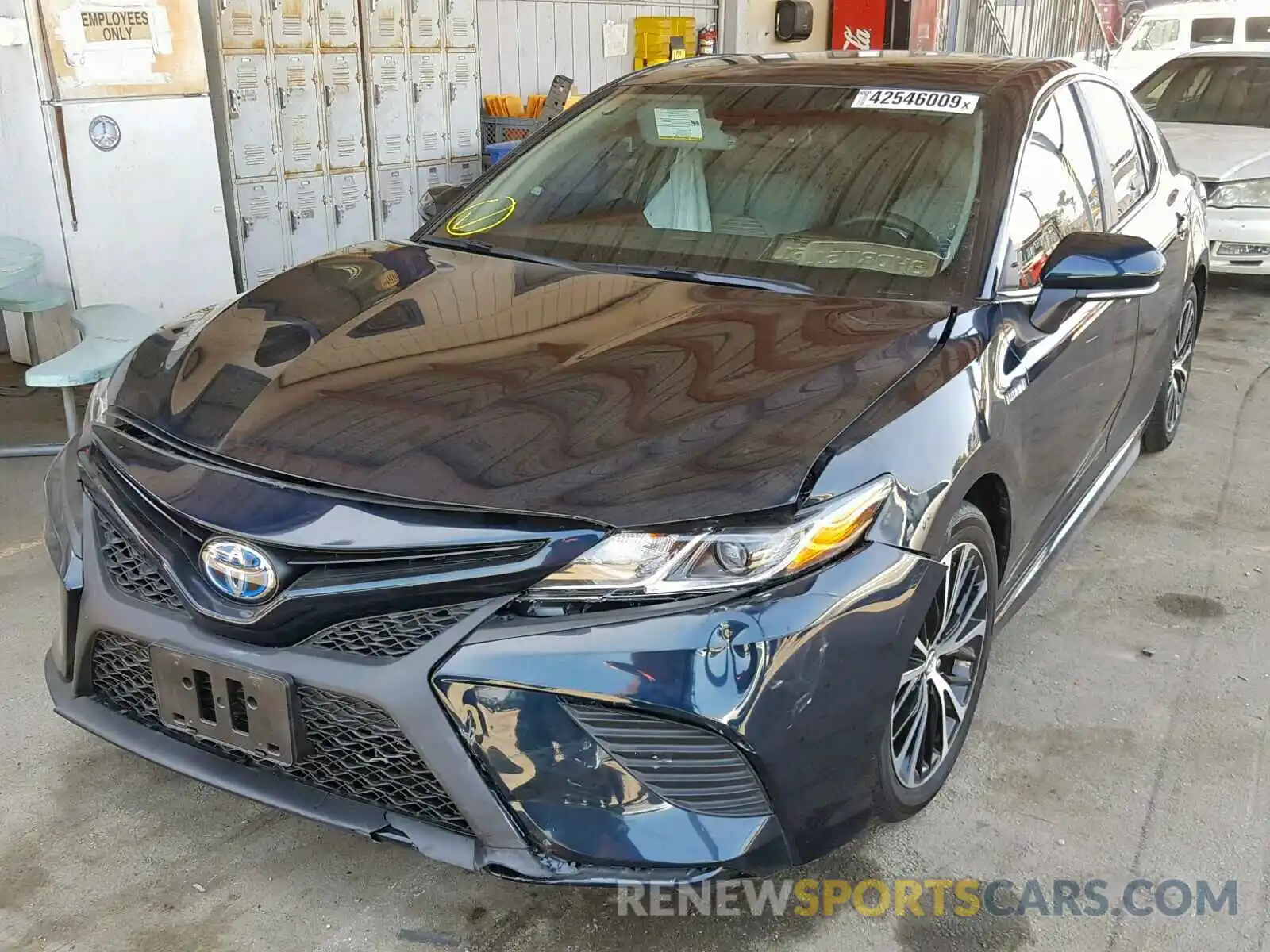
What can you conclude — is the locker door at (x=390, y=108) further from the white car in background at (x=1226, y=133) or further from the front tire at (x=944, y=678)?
the front tire at (x=944, y=678)

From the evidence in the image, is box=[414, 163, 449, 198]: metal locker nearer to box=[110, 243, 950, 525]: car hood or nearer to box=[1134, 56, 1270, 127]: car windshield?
box=[110, 243, 950, 525]: car hood

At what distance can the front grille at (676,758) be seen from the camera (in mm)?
1825

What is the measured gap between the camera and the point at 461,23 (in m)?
6.79

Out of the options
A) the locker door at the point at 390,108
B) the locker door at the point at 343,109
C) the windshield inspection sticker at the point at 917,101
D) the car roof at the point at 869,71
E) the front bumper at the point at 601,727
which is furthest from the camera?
the locker door at the point at 390,108

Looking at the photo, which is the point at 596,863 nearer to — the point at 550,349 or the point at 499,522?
the point at 499,522

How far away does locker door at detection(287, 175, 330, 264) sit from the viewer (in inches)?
246

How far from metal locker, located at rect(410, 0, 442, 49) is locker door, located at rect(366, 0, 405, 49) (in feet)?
0.26

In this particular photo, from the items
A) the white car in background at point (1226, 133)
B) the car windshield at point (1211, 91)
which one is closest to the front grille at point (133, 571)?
the white car in background at point (1226, 133)

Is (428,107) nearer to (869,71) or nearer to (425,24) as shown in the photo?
(425,24)

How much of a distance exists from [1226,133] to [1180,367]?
148 inches

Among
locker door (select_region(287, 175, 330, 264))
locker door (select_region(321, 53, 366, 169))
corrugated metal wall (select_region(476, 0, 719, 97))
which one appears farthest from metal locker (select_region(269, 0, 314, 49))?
corrugated metal wall (select_region(476, 0, 719, 97))

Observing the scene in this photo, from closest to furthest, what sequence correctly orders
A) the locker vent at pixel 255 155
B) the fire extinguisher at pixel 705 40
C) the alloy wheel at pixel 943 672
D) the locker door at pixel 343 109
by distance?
the alloy wheel at pixel 943 672 < the locker vent at pixel 255 155 < the locker door at pixel 343 109 < the fire extinguisher at pixel 705 40

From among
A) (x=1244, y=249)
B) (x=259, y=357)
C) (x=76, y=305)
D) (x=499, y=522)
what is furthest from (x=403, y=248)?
(x=1244, y=249)

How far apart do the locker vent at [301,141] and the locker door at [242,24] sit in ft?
1.35
